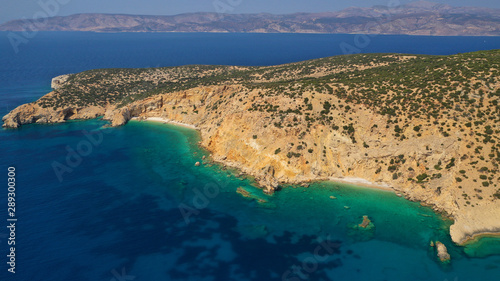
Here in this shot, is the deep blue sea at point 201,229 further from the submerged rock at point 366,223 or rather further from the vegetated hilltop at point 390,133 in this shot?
the vegetated hilltop at point 390,133

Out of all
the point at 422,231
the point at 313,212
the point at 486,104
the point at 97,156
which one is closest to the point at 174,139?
the point at 97,156

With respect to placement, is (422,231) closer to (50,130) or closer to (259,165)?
(259,165)

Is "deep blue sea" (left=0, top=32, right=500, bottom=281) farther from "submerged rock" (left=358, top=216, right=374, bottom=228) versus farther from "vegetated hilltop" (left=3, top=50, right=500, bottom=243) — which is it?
"vegetated hilltop" (left=3, top=50, right=500, bottom=243)

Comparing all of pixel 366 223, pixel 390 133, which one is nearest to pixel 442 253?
Answer: pixel 366 223

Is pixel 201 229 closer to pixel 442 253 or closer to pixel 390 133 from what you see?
pixel 442 253

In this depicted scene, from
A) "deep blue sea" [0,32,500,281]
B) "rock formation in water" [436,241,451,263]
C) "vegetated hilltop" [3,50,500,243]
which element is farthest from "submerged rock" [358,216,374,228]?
"vegetated hilltop" [3,50,500,243]

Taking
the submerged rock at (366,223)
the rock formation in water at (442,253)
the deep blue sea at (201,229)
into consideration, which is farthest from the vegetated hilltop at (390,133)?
the submerged rock at (366,223)

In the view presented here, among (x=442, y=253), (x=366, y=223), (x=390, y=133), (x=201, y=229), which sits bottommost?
(x=201, y=229)

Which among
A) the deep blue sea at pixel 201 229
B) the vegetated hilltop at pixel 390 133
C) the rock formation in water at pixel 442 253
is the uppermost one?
the vegetated hilltop at pixel 390 133

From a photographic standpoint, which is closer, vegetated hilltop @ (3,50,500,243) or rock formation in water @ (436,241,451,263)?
rock formation in water @ (436,241,451,263)
